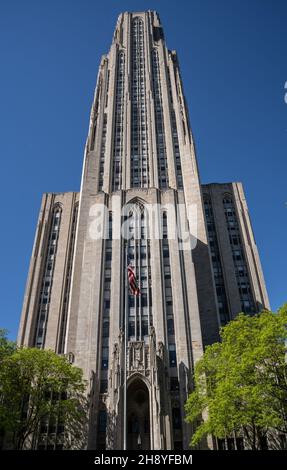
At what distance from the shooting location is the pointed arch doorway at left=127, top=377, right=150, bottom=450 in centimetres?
5378

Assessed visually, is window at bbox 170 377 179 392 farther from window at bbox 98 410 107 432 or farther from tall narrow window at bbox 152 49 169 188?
tall narrow window at bbox 152 49 169 188

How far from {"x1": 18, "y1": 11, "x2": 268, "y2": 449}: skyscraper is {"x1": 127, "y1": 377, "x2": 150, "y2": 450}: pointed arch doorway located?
0.50ft

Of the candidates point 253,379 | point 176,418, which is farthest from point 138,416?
point 253,379

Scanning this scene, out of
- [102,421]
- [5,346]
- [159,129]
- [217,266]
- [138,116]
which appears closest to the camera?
[5,346]

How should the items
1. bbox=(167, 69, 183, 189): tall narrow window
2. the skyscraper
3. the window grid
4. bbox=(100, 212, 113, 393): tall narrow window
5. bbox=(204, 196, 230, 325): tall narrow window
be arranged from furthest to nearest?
bbox=(167, 69, 183, 189): tall narrow window, bbox=(204, 196, 230, 325): tall narrow window, the window grid, bbox=(100, 212, 113, 393): tall narrow window, the skyscraper

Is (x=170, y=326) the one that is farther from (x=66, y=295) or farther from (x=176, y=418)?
(x=66, y=295)

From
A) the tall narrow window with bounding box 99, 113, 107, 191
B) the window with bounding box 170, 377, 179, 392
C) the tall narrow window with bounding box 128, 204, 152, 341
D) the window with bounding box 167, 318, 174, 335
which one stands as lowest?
the window with bounding box 170, 377, 179, 392

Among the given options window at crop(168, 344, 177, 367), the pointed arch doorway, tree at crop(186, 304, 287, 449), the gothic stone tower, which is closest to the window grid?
the gothic stone tower

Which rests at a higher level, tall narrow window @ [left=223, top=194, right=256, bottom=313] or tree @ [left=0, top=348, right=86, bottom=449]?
tall narrow window @ [left=223, top=194, right=256, bottom=313]

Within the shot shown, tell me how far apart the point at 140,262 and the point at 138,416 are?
2681cm

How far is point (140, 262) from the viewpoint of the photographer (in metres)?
70.8

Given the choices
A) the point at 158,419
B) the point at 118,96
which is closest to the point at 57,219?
the point at 118,96

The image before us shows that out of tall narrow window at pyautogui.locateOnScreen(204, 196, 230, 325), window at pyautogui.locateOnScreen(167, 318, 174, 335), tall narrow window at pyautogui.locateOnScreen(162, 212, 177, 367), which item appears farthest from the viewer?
tall narrow window at pyautogui.locateOnScreen(204, 196, 230, 325)

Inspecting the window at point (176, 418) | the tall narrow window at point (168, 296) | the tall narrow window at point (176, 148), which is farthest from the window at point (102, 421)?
the tall narrow window at point (176, 148)
